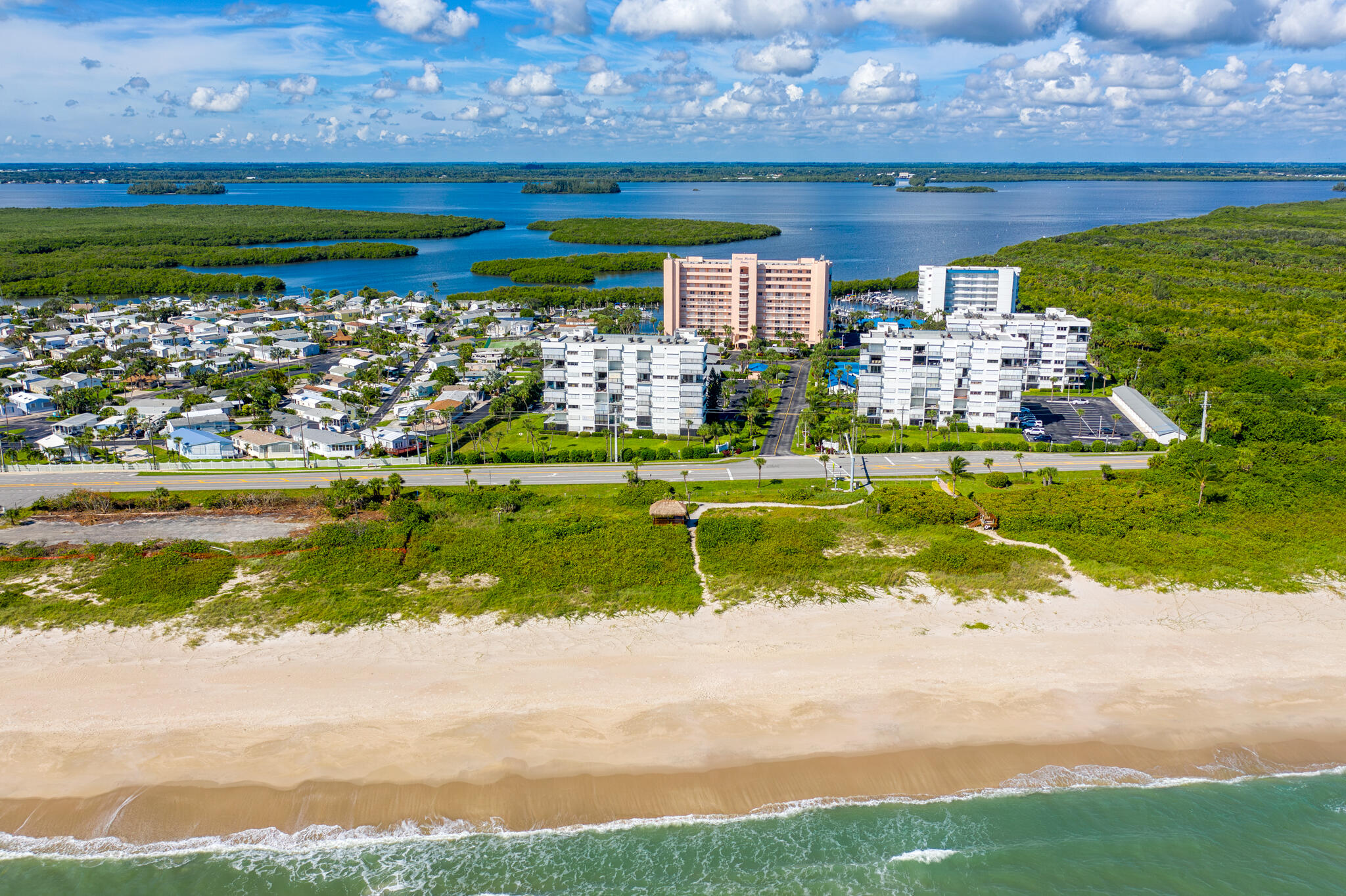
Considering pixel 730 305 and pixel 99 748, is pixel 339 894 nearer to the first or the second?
pixel 99 748

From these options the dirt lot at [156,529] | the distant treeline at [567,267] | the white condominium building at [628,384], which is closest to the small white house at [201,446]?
the dirt lot at [156,529]

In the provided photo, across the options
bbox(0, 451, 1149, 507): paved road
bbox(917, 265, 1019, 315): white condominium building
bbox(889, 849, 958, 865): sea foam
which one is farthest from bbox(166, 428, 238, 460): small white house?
bbox(917, 265, 1019, 315): white condominium building

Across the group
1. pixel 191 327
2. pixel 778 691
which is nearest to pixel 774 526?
pixel 778 691

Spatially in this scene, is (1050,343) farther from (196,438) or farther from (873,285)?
(196,438)

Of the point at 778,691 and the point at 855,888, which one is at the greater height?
the point at 778,691

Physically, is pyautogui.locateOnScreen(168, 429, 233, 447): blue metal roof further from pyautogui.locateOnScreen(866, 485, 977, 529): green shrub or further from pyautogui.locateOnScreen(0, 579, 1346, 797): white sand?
pyautogui.locateOnScreen(866, 485, 977, 529): green shrub

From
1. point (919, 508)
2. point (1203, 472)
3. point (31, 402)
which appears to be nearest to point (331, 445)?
point (31, 402)

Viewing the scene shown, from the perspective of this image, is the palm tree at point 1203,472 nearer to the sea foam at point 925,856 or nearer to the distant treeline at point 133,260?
the sea foam at point 925,856
